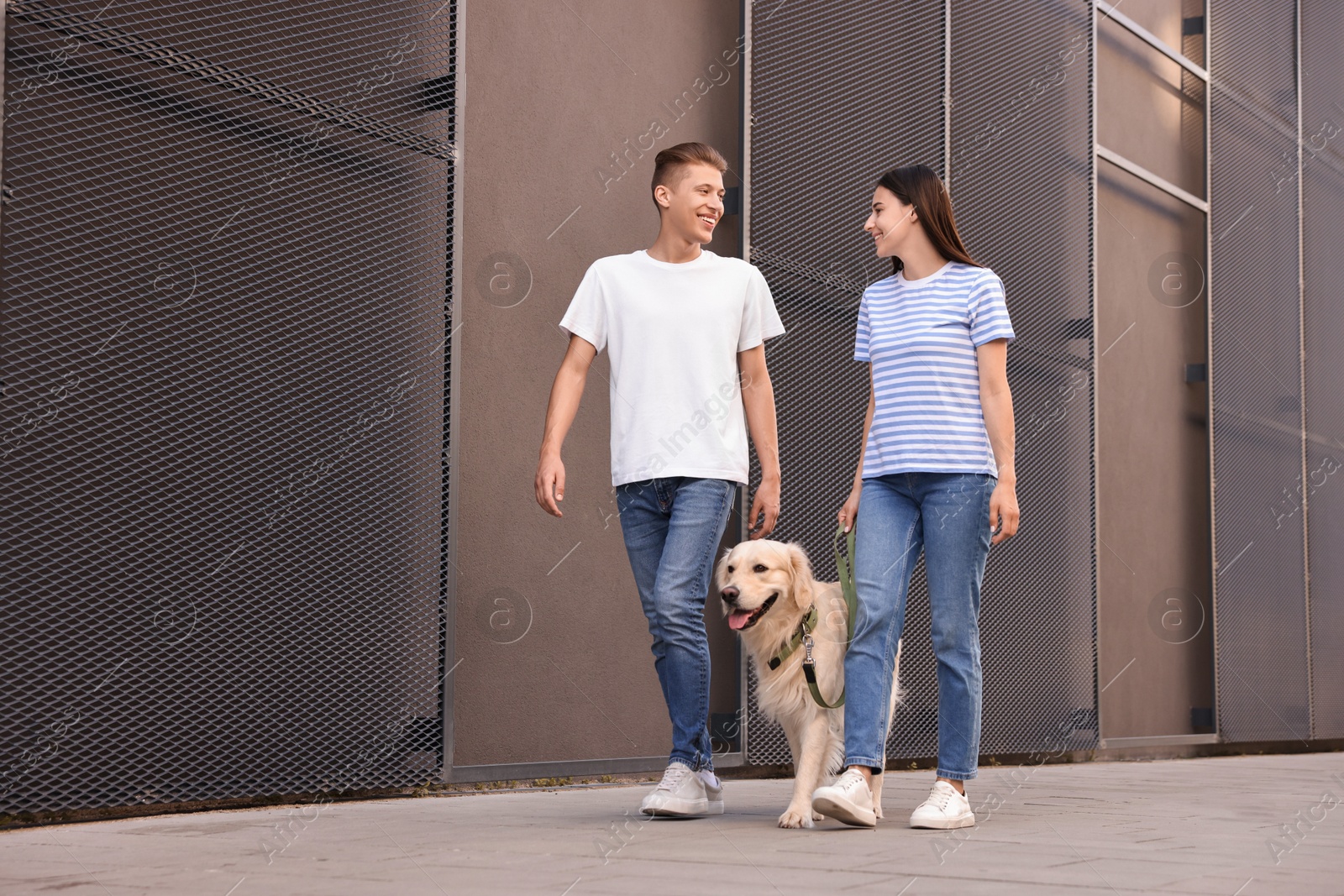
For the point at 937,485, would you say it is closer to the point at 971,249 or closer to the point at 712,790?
the point at 712,790

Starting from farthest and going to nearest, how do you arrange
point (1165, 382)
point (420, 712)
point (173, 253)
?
1. point (1165, 382)
2. point (420, 712)
3. point (173, 253)

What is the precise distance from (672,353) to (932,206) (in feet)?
2.72

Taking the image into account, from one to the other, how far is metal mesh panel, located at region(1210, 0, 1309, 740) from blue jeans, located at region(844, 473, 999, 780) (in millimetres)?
6734

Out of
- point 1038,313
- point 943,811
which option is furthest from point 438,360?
point 1038,313

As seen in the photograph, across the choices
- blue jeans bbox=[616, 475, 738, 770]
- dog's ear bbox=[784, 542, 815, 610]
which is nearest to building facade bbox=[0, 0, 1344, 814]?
blue jeans bbox=[616, 475, 738, 770]

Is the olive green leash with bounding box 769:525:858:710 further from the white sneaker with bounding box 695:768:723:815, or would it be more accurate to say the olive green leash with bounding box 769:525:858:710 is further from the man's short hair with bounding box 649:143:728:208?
the man's short hair with bounding box 649:143:728:208

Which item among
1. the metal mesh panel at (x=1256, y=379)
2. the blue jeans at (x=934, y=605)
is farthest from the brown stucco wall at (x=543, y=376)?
the metal mesh panel at (x=1256, y=379)

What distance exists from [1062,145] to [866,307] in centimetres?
524

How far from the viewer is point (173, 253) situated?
4125 millimetres

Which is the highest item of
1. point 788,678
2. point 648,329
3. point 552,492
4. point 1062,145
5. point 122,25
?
point 1062,145

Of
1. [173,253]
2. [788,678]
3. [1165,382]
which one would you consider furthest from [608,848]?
[1165,382]

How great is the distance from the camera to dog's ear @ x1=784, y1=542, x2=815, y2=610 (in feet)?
13.2

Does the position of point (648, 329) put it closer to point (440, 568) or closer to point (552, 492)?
point (552, 492)

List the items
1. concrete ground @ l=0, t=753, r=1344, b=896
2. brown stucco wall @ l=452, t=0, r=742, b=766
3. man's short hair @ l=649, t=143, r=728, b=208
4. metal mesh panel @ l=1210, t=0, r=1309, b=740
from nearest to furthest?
concrete ground @ l=0, t=753, r=1344, b=896, man's short hair @ l=649, t=143, r=728, b=208, brown stucco wall @ l=452, t=0, r=742, b=766, metal mesh panel @ l=1210, t=0, r=1309, b=740
